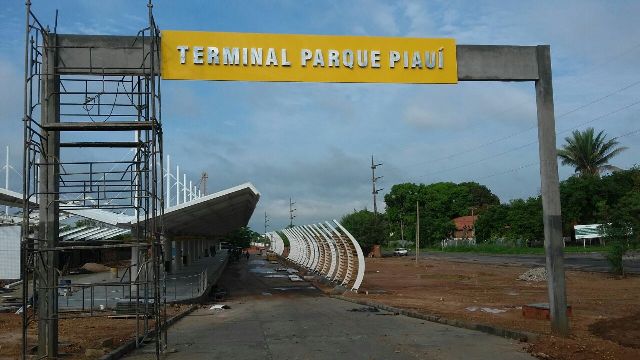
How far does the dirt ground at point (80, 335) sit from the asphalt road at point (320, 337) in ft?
2.50

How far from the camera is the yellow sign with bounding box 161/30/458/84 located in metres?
10.3

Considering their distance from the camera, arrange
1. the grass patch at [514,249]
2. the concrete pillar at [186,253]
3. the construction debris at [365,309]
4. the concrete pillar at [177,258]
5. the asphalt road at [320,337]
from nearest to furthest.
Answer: the asphalt road at [320,337] < the construction debris at [365,309] < the concrete pillar at [177,258] < the concrete pillar at [186,253] < the grass patch at [514,249]

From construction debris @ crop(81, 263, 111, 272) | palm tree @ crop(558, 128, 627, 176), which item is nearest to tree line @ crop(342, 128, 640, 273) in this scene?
palm tree @ crop(558, 128, 627, 176)

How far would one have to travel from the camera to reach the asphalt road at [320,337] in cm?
973

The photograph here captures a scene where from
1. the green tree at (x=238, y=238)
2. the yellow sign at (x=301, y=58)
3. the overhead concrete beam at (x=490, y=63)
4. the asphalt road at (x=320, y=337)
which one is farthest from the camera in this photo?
the green tree at (x=238, y=238)

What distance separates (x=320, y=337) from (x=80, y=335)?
4.95 meters

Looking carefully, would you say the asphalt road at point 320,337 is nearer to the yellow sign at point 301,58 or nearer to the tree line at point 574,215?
the yellow sign at point 301,58

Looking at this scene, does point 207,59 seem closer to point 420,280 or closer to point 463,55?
point 463,55

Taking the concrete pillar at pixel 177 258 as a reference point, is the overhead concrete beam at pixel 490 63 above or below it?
above

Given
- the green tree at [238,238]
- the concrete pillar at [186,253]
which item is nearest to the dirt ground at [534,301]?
the concrete pillar at [186,253]

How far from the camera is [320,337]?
11.8m

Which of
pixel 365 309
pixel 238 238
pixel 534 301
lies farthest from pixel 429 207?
pixel 365 309

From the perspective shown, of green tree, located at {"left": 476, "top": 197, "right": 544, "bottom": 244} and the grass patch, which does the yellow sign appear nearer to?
the grass patch

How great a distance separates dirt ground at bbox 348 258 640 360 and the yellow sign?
16.4 feet
